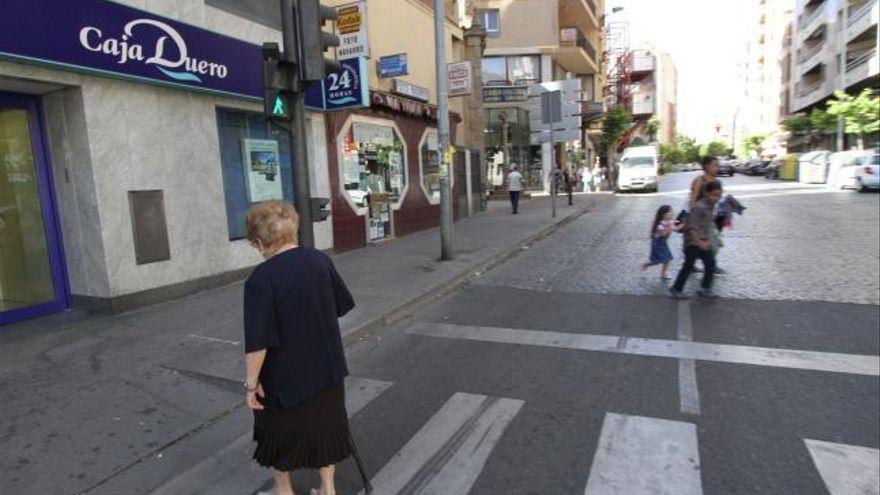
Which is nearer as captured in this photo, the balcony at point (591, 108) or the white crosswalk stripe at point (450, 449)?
the white crosswalk stripe at point (450, 449)

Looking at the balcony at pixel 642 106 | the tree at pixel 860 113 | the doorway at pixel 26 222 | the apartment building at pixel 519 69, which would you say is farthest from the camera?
the balcony at pixel 642 106

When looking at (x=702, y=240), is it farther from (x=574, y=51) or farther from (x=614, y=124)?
(x=614, y=124)

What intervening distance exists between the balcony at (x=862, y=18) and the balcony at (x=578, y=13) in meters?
16.4

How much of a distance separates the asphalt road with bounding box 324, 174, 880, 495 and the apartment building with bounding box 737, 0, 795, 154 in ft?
237

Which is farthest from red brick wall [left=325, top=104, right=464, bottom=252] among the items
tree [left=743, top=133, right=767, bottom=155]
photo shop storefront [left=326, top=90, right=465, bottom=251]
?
tree [left=743, top=133, right=767, bottom=155]

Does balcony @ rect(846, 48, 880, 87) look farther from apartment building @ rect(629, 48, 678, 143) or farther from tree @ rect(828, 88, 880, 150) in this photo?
apartment building @ rect(629, 48, 678, 143)

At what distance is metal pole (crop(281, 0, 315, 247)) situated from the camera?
509cm

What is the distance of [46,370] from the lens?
5.09 metres

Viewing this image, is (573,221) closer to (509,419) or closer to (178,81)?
(178,81)

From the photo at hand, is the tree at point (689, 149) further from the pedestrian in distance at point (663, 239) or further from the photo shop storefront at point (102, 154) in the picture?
the photo shop storefront at point (102, 154)

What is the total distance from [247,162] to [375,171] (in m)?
4.31

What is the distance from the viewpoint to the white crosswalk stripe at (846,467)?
321cm

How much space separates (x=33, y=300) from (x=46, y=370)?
101 inches

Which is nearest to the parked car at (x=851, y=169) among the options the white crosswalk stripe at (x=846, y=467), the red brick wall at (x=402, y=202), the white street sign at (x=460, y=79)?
the red brick wall at (x=402, y=202)
